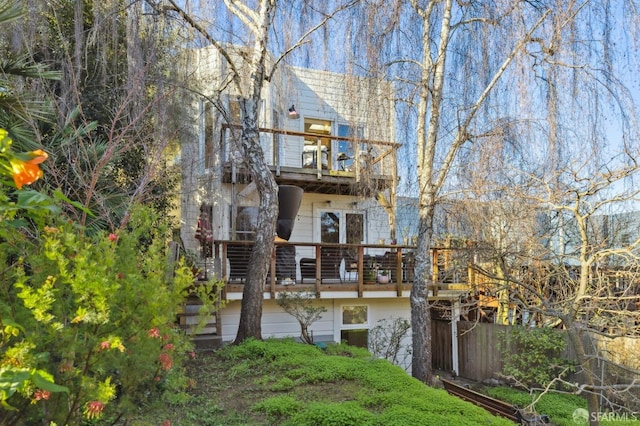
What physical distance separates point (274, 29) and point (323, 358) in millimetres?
5166

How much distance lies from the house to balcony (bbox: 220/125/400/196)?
26 millimetres

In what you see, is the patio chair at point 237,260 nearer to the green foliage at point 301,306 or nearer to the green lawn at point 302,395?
the green foliage at point 301,306

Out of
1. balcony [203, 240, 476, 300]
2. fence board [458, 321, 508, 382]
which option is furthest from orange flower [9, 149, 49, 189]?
fence board [458, 321, 508, 382]

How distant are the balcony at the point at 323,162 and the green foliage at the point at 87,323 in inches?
198

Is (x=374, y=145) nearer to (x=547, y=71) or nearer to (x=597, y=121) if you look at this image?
(x=547, y=71)

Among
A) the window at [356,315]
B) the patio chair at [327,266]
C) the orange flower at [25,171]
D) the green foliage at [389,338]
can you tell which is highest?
the orange flower at [25,171]

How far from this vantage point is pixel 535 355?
8.95 metres

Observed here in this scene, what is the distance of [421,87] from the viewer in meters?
6.71

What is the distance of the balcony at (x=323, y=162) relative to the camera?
7145mm

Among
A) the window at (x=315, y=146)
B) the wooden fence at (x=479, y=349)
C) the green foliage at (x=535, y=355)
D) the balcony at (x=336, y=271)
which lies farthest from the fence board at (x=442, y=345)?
the window at (x=315, y=146)

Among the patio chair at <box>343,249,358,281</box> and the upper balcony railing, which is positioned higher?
the upper balcony railing

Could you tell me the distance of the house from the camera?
7297mm

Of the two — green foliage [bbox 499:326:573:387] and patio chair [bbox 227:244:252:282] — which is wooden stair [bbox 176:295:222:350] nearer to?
patio chair [bbox 227:244:252:282]

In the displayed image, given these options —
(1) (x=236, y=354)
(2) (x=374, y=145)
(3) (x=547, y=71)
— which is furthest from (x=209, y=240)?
(3) (x=547, y=71)
